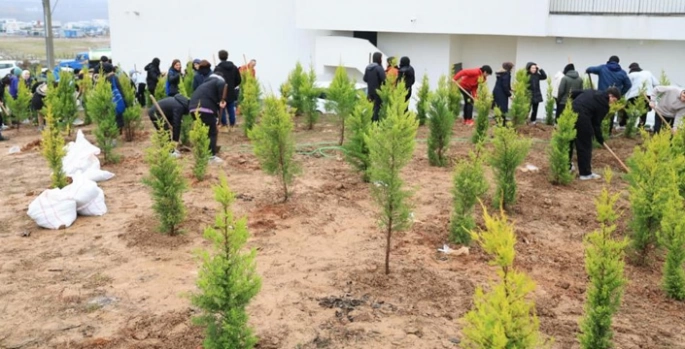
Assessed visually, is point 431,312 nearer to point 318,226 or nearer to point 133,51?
point 318,226

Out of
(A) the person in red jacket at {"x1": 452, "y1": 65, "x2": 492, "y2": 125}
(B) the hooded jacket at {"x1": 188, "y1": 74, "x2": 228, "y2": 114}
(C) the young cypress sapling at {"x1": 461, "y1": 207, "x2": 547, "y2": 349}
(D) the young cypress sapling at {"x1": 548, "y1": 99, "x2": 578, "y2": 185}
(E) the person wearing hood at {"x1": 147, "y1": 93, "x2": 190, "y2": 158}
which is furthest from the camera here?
(A) the person in red jacket at {"x1": 452, "y1": 65, "x2": 492, "y2": 125}

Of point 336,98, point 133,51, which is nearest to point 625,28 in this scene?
point 336,98

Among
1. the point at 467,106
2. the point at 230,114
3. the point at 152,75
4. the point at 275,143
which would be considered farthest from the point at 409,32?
the point at 275,143

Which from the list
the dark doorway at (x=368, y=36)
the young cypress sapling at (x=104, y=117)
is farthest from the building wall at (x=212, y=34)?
→ the young cypress sapling at (x=104, y=117)

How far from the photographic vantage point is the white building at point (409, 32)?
17234 mm

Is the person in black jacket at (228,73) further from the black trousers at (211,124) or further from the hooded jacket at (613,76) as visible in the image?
the hooded jacket at (613,76)

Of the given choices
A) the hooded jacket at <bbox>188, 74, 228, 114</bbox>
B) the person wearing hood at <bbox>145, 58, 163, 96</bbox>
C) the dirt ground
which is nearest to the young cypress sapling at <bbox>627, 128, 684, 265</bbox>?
the dirt ground

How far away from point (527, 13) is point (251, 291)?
51.2 ft

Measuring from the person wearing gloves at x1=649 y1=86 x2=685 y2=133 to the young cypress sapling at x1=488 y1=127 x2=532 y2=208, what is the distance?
371 cm

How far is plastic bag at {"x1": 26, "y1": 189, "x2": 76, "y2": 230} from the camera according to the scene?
700cm

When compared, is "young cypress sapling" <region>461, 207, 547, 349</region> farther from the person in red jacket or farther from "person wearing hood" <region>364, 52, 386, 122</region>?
the person in red jacket

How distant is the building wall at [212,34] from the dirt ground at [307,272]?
45.5ft

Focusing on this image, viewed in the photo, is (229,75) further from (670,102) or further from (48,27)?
(48,27)

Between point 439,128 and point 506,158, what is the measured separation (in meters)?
2.16
